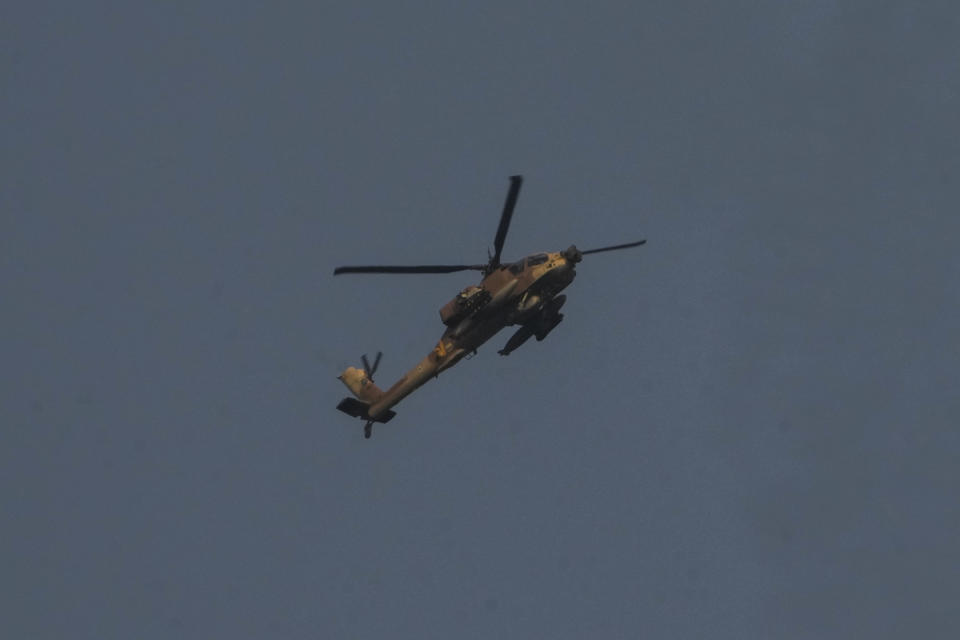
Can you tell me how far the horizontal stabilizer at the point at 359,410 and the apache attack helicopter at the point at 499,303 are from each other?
1.78 meters

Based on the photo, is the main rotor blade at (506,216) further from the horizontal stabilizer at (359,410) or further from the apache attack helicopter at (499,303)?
the horizontal stabilizer at (359,410)

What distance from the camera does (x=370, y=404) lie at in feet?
298

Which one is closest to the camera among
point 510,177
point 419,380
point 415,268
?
point 510,177

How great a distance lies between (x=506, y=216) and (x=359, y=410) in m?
17.0

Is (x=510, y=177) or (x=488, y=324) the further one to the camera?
(x=488, y=324)

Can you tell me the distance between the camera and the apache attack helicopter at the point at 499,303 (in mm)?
84125

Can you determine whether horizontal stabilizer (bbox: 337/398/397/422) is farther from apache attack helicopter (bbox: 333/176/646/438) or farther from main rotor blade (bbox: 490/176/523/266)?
main rotor blade (bbox: 490/176/523/266)

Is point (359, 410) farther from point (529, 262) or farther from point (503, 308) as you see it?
point (529, 262)

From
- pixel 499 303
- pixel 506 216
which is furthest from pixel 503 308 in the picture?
pixel 506 216

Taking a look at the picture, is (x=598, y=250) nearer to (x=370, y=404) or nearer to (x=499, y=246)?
(x=499, y=246)

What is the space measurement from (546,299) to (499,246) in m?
4.01

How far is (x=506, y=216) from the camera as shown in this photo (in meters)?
80.3

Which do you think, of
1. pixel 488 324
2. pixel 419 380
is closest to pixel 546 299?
pixel 488 324

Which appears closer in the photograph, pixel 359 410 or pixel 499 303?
pixel 499 303
